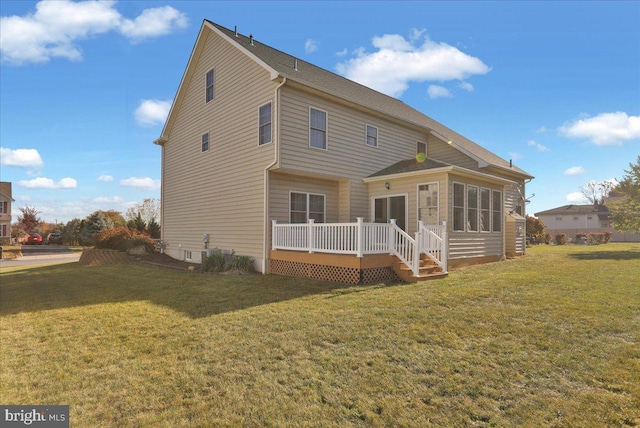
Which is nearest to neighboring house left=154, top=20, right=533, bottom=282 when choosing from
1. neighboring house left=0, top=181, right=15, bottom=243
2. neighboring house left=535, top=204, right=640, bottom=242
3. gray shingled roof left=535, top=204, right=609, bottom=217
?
neighboring house left=0, top=181, right=15, bottom=243

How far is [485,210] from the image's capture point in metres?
13.1

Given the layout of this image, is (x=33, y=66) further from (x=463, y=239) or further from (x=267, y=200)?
(x=463, y=239)

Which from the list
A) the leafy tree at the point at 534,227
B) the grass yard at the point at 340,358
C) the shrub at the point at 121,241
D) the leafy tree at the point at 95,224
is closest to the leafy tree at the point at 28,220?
the leafy tree at the point at 95,224

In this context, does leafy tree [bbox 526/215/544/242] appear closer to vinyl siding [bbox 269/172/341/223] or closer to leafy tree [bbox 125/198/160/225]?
vinyl siding [bbox 269/172/341/223]

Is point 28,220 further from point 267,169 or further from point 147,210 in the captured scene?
point 267,169

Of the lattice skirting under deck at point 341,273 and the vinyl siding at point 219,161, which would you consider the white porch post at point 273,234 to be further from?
the lattice skirting under deck at point 341,273

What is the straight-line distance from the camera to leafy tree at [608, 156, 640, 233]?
938 inches

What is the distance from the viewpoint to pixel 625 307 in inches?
231

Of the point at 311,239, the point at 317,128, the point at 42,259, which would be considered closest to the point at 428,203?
the point at 311,239

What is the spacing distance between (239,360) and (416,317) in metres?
2.94

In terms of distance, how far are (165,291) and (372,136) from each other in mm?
9728

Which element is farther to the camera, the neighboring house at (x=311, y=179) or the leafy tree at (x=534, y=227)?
the leafy tree at (x=534, y=227)

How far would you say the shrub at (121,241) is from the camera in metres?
17.7

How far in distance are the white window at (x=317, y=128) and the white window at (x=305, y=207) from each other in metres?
1.89
